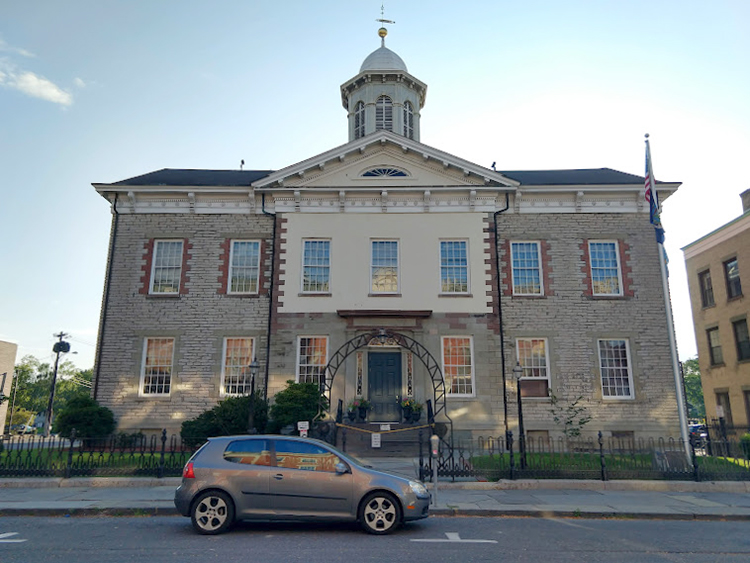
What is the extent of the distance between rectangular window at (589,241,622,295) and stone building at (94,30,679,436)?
56mm

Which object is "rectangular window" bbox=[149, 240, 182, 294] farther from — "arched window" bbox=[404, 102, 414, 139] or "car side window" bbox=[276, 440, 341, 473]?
"car side window" bbox=[276, 440, 341, 473]

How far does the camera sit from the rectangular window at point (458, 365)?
20391 millimetres

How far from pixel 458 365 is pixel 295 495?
13.0 meters

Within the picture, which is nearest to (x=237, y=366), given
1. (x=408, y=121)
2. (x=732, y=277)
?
(x=408, y=121)

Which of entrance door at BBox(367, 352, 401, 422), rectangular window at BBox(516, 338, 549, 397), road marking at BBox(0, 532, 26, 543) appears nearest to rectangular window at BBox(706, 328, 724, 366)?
rectangular window at BBox(516, 338, 549, 397)

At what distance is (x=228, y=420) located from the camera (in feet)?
58.8

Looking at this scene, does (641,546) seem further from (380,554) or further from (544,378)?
(544,378)

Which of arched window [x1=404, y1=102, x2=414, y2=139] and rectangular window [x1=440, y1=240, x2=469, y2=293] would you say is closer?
rectangular window [x1=440, y1=240, x2=469, y2=293]

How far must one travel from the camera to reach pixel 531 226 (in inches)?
866

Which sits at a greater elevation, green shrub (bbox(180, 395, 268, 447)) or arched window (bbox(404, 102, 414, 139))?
arched window (bbox(404, 102, 414, 139))

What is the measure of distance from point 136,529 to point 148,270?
1477cm

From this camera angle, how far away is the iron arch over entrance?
19.8 metres

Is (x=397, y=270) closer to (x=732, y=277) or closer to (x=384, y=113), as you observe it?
(x=384, y=113)

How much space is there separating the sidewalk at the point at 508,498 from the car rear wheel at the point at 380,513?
1.22 meters
